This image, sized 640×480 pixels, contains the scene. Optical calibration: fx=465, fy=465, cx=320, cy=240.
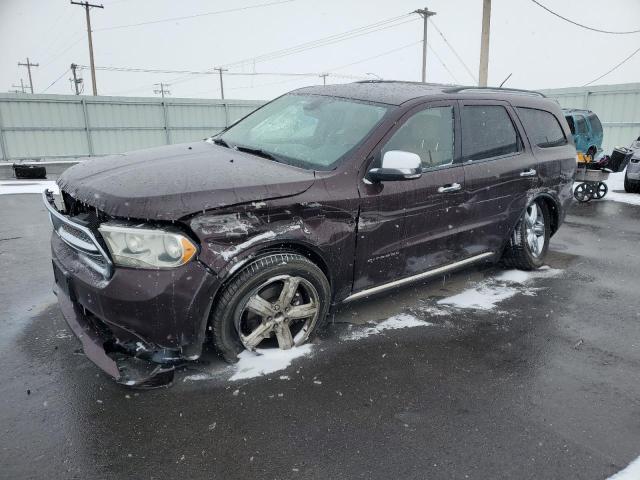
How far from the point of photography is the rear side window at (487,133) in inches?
154

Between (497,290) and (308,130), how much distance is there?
7.84 ft

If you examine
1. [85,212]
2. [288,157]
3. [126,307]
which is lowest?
[126,307]

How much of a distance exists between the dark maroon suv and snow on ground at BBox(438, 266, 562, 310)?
334 mm

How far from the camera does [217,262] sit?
261 centimetres

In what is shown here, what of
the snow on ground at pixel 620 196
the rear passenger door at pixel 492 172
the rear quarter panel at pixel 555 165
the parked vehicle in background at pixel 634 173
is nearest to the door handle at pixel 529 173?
the rear passenger door at pixel 492 172

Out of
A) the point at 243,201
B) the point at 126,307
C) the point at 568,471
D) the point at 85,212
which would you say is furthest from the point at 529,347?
the point at 85,212

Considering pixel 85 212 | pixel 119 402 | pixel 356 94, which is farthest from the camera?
pixel 356 94

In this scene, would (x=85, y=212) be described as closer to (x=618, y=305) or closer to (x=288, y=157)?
(x=288, y=157)

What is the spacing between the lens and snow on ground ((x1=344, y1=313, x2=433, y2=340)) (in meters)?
3.52

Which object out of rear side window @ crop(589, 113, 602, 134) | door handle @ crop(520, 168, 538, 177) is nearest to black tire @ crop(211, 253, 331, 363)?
door handle @ crop(520, 168, 538, 177)

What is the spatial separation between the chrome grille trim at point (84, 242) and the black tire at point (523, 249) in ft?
12.3

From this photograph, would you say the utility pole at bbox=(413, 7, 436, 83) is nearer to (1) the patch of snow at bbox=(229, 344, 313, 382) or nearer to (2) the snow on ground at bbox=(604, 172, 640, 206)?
(2) the snow on ground at bbox=(604, 172, 640, 206)

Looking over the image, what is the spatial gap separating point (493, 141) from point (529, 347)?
6.05ft

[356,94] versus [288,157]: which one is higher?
[356,94]
